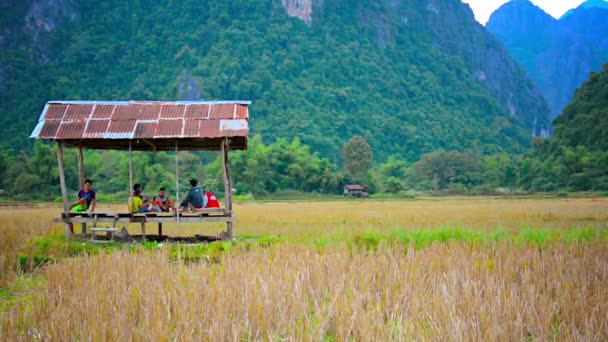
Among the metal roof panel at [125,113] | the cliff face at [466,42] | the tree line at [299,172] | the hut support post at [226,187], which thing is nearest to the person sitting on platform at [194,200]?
the hut support post at [226,187]

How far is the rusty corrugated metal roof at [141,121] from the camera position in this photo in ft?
29.4

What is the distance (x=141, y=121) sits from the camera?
922cm

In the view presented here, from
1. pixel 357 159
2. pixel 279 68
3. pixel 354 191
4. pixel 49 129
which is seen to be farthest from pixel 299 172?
pixel 279 68

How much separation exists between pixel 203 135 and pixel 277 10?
104 meters

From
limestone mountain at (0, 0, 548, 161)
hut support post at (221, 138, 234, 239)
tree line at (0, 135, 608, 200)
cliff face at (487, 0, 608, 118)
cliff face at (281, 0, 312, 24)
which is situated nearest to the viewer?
hut support post at (221, 138, 234, 239)

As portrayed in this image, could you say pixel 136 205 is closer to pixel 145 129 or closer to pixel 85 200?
pixel 85 200

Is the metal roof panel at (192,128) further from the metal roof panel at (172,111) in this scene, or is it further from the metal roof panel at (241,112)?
the metal roof panel at (241,112)

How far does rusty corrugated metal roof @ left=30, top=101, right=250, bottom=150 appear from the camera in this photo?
895 centimetres

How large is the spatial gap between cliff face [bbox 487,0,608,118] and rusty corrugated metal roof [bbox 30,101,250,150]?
500ft

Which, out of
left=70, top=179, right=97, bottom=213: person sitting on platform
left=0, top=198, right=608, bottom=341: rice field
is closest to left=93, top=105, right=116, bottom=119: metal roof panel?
left=70, top=179, right=97, bottom=213: person sitting on platform

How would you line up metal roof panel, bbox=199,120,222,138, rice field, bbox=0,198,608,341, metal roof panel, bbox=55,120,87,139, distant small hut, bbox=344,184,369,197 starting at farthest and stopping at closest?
distant small hut, bbox=344,184,369,197 < metal roof panel, bbox=55,120,87,139 < metal roof panel, bbox=199,120,222,138 < rice field, bbox=0,198,608,341

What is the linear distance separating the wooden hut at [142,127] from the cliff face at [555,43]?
15226 cm

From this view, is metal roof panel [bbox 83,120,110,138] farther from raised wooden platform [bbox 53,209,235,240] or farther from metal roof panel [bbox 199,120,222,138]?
metal roof panel [bbox 199,120,222,138]

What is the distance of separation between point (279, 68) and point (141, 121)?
8352 cm
